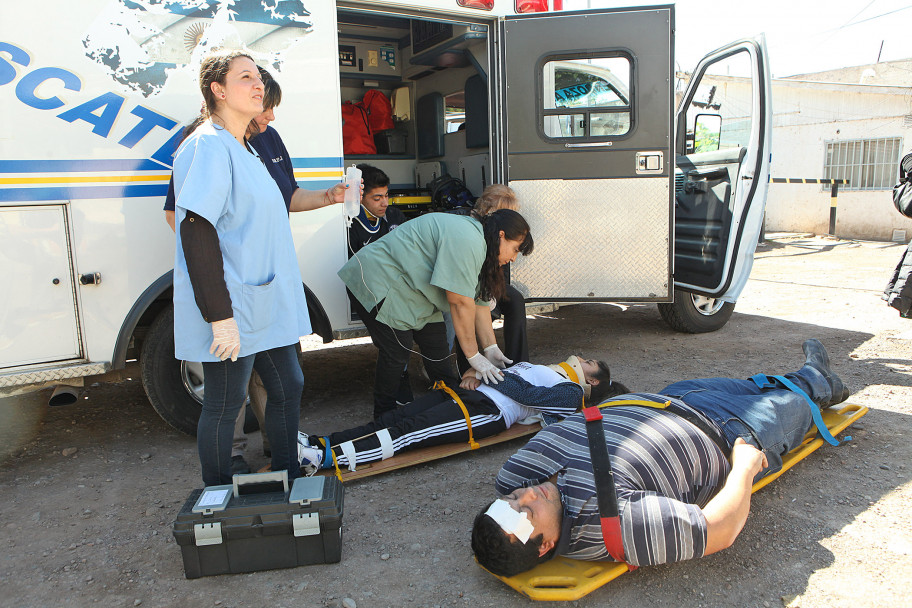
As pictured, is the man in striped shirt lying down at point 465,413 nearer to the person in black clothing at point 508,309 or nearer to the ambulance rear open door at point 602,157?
the person in black clothing at point 508,309

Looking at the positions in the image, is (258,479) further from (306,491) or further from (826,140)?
(826,140)

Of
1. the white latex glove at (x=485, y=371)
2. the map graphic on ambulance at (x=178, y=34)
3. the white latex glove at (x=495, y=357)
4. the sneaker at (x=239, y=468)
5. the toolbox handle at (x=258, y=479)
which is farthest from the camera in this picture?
the white latex glove at (x=495, y=357)

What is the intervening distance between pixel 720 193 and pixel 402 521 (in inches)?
139

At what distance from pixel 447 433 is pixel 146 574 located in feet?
4.55

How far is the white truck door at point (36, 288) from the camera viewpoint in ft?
9.98

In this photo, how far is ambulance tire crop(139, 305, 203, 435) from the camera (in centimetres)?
338

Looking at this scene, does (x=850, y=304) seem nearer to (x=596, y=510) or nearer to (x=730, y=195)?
(x=730, y=195)

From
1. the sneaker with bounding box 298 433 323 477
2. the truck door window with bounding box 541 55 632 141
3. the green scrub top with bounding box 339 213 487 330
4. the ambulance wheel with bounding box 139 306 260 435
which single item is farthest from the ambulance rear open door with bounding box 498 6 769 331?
the ambulance wheel with bounding box 139 306 260 435

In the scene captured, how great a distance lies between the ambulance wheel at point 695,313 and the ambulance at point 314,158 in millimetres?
19

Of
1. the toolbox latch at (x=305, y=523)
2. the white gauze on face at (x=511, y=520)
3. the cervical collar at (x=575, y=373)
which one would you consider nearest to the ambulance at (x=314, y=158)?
the cervical collar at (x=575, y=373)

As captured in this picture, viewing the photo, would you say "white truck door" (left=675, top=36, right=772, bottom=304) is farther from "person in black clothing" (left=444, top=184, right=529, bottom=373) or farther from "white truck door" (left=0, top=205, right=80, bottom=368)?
"white truck door" (left=0, top=205, right=80, bottom=368)

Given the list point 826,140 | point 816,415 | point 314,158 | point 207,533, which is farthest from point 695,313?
point 826,140

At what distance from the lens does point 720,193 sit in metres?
4.92

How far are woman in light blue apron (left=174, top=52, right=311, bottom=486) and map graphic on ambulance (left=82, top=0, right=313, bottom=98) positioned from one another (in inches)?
44.7
